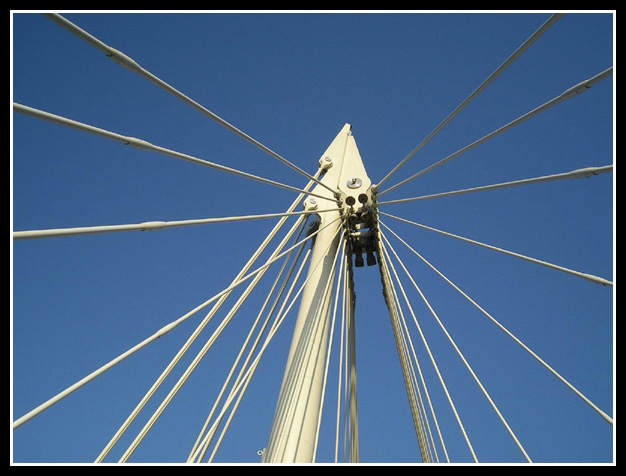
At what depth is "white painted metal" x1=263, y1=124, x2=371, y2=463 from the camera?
6023 millimetres

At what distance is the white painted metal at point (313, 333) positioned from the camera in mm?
6023

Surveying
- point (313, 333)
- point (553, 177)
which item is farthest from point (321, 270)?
point (553, 177)

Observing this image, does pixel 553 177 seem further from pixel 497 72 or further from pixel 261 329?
pixel 261 329

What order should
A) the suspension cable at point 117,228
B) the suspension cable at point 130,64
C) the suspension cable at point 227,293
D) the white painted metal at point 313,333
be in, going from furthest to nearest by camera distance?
the white painted metal at point 313,333 < the suspension cable at point 227,293 < the suspension cable at point 130,64 < the suspension cable at point 117,228

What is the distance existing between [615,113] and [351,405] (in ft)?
15.6

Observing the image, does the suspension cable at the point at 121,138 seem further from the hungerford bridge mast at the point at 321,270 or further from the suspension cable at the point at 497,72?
the suspension cable at the point at 497,72

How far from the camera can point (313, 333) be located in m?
6.88

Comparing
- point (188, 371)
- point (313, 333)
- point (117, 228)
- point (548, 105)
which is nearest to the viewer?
point (117, 228)

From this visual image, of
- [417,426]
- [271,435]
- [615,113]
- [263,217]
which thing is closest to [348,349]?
[417,426]

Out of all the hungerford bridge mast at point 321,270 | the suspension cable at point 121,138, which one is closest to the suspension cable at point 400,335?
the hungerford bridge mast at point 321,270

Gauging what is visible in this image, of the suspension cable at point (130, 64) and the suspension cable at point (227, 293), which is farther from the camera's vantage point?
the suspension cable at point (227, 293)

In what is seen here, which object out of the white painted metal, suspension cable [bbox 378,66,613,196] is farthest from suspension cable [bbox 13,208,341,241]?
suspension cable [bbox 378,66,613,196]

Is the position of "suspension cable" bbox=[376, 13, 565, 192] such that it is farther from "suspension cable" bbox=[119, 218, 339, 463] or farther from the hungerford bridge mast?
"suspension cable" bbox=[119, 218, 339, 463]

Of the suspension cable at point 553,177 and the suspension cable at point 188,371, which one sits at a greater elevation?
the suspension cable at point 553,177
